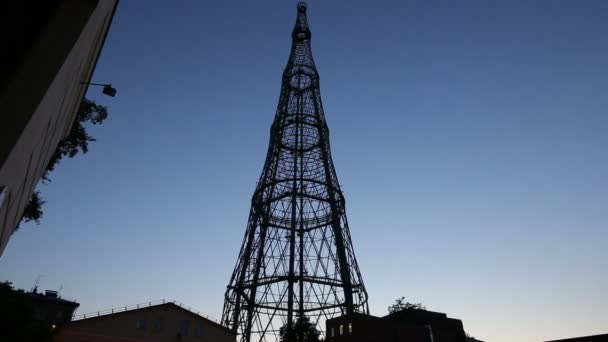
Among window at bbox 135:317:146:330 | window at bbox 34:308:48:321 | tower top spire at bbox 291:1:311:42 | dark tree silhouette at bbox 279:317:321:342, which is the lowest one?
dark tree silhouette at bbox 279:317:321:342

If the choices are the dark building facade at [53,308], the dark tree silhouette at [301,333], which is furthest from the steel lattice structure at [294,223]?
the dark building facade at [53,308]

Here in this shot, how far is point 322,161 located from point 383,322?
1407 centimetres

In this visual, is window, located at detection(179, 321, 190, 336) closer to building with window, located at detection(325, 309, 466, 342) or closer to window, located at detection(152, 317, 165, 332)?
window, located at detection(152, 317, 165, 332)

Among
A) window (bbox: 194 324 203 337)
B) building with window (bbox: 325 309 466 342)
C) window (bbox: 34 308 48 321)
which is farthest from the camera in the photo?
window (bbox: 34 308 48 321)

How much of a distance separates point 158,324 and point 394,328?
60.0 feet

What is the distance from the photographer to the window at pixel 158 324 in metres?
28.3

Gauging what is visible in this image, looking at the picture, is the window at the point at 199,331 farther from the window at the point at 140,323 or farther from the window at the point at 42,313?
the window at the point at 42,313

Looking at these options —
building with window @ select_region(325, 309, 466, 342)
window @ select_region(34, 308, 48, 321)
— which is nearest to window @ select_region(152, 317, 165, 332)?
building with window @ select_region(325, 309, 466, 342)

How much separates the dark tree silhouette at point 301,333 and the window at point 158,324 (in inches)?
309

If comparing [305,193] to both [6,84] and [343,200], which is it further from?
[6,84]

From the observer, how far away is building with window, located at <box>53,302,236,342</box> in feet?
84.7

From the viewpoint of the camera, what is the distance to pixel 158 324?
93.7ft

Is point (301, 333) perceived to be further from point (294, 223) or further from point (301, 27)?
point (301, 27)

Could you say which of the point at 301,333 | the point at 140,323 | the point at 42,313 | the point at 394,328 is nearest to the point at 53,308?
the point at 42,313
